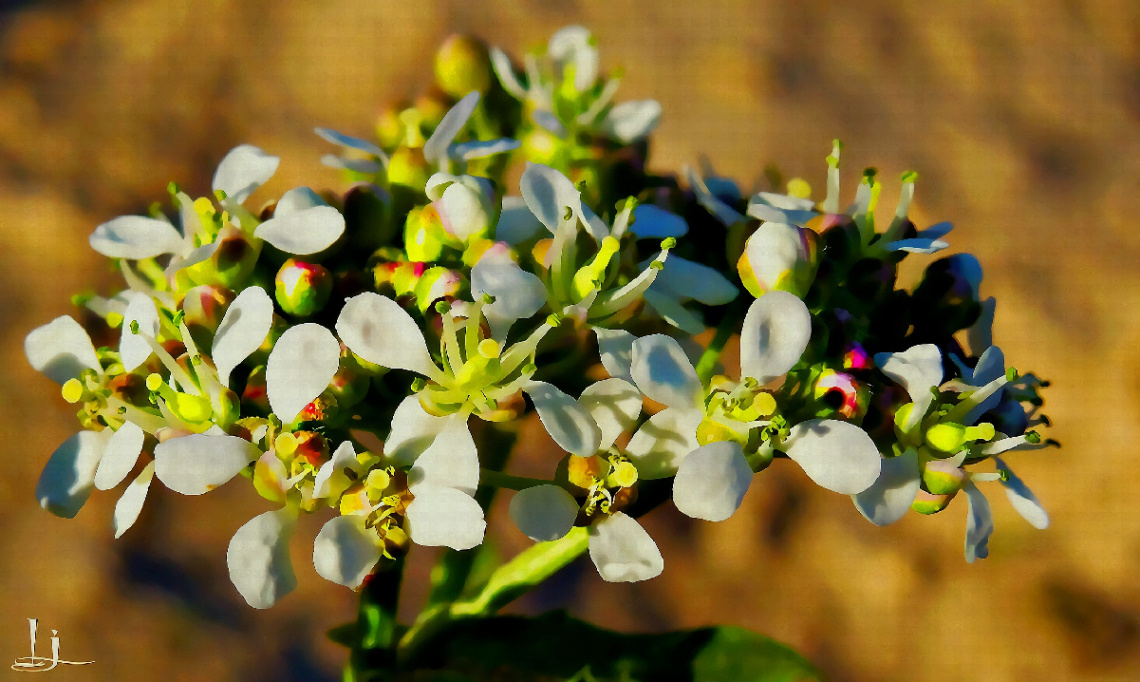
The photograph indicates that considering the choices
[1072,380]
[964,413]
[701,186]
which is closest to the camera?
[964,413]

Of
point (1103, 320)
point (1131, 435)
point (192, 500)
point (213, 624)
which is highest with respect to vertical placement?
point (1103, 320)

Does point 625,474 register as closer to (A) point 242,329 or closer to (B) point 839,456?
(B) point 839,456

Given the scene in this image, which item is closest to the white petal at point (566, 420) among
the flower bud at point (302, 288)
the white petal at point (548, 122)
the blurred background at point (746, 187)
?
the flower bud at point (302, 288)

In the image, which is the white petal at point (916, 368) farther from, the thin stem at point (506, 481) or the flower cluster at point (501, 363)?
the thin stem at point (506, 481)

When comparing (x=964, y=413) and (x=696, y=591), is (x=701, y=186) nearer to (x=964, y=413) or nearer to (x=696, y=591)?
(x=964, y=413)

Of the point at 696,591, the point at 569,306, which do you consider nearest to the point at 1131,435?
Result: the point at 696,591

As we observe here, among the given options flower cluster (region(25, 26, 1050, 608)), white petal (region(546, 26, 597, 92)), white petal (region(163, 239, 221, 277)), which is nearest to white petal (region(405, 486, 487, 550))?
flower cluster (region(25, 26, 1050, 608))

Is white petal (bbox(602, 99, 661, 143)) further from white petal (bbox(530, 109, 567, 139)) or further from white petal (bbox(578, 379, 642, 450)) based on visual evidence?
white petal (bbox(578, 379, 642, 450))
